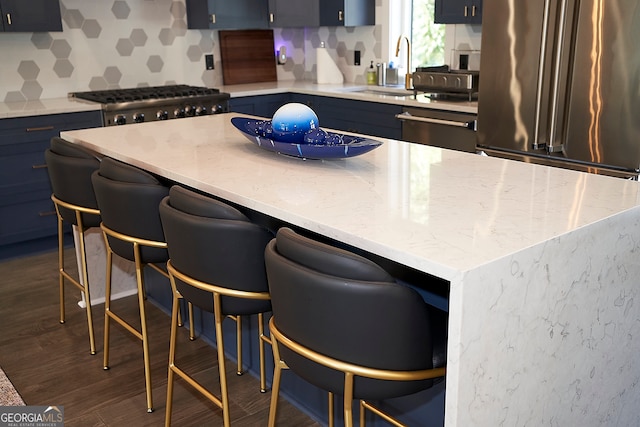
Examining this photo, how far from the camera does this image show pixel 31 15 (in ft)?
13.7

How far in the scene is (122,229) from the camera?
2.27 metres

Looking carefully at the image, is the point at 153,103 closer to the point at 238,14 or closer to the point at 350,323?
the point at 238,14

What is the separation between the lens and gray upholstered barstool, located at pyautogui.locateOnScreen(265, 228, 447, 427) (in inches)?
54.4

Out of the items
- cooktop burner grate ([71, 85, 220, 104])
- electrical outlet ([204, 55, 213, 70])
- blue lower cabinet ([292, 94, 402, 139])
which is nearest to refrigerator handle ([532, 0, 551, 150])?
blue lower cabinet ([292, 94, 402, 139])

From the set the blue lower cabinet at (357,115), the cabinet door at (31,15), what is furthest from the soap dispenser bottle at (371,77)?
the cabinet door at (31,15)

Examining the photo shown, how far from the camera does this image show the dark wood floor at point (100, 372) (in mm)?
2422

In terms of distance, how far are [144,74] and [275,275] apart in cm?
403

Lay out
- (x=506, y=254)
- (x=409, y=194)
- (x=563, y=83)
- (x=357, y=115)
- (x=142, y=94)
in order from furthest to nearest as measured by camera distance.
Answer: (x=357, y=115)
(x=142, y=94)
(x=563, y=83)
(x=409, y=194)
(x=506, y=254)

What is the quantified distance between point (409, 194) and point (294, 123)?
2.30 feet

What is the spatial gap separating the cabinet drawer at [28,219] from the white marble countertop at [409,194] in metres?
1.65

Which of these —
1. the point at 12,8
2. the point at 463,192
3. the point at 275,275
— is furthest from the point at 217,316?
the point at 12,8

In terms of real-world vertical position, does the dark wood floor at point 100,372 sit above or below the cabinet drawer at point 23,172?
below

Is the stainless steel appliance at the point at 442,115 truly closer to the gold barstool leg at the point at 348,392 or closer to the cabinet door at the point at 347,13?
the cabinet door at the point at 347,13

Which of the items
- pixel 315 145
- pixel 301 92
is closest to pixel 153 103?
pixel 301 92
